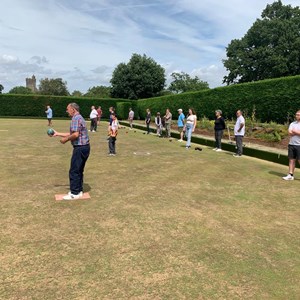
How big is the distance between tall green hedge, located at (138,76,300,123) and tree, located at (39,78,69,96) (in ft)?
180

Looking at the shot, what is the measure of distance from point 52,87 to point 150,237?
74278 mm

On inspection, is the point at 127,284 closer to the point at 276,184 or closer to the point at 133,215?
the point at 133,215

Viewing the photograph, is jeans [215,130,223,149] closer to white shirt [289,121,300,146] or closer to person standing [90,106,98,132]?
white shirt [289,121,300,146]

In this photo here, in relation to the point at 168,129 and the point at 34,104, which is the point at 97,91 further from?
the point at 168,129

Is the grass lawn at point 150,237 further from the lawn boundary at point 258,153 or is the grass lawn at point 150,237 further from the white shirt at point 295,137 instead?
the lawn boundary at point 258,153

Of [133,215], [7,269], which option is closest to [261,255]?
[133,215]

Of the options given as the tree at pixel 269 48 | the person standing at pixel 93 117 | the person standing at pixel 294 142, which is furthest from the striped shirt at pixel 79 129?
the tree at pixel 269 48

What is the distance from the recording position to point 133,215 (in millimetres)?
4848

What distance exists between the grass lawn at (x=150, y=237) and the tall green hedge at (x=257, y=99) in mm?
9081

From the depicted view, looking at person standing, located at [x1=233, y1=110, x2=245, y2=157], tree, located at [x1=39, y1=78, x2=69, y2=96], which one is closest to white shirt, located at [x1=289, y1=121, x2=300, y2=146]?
person standing, located at [x1=233, y1=110, x2=245, y2=157]

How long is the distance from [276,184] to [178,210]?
320cm

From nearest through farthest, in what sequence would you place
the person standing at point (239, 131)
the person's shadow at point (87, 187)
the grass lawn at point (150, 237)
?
the grass lawn at point (150, 237), the person's shadow at point (87, 187), the person standing at point (239, 131)

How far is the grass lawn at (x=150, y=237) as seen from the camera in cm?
296

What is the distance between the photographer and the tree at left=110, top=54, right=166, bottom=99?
166 ft
